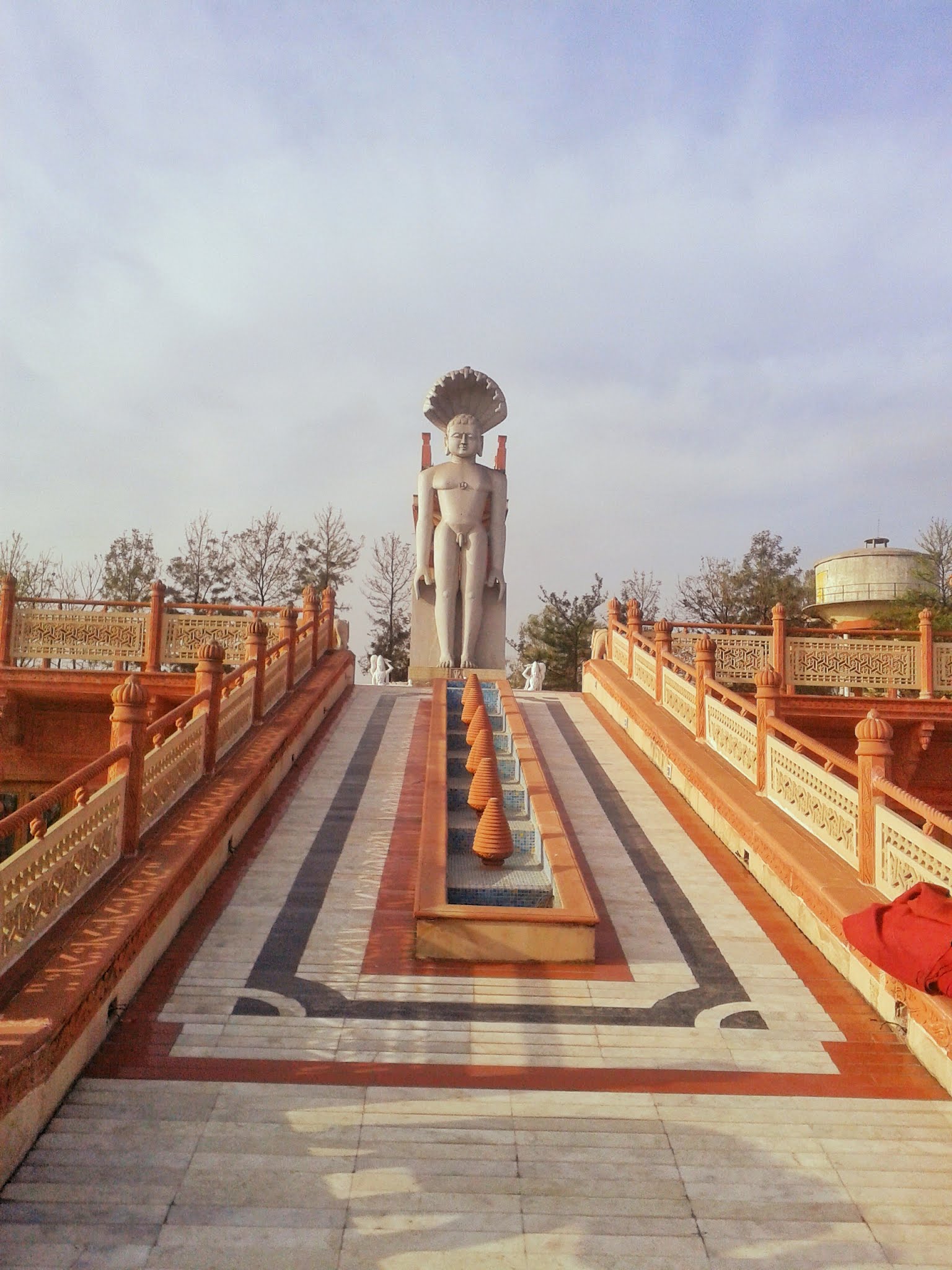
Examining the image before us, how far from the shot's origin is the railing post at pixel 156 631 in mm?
14242

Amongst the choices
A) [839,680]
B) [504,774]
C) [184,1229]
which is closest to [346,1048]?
[184,1229]

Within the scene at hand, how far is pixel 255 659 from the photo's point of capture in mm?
10781

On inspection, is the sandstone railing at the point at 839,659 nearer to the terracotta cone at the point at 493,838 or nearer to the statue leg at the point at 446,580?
the statue leg at the point at 446,580

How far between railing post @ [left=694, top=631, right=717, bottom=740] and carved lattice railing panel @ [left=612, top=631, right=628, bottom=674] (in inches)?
163

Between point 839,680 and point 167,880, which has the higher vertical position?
point 839,680

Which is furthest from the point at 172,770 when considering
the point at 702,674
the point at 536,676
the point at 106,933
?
the point at 536,676

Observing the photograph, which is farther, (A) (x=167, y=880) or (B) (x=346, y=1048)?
(A) (x=167, y=880)

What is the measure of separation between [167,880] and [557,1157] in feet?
10.7

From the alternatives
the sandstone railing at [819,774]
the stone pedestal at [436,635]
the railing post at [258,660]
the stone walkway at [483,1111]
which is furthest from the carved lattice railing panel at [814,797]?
the stone pedestal at [436,635]

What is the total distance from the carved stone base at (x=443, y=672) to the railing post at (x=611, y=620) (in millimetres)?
1946

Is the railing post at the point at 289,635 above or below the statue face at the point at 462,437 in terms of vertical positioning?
below

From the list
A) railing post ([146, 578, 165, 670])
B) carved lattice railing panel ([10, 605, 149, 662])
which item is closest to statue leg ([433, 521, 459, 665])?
railing post ([146, 578, 165, 670])

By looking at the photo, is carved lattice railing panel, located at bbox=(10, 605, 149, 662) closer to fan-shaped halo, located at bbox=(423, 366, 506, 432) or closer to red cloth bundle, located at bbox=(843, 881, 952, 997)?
fan-shaped halo, located at bbox=(423, 366, 506, 432)

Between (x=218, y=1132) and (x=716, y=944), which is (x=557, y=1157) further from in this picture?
(x=716, y=944)
